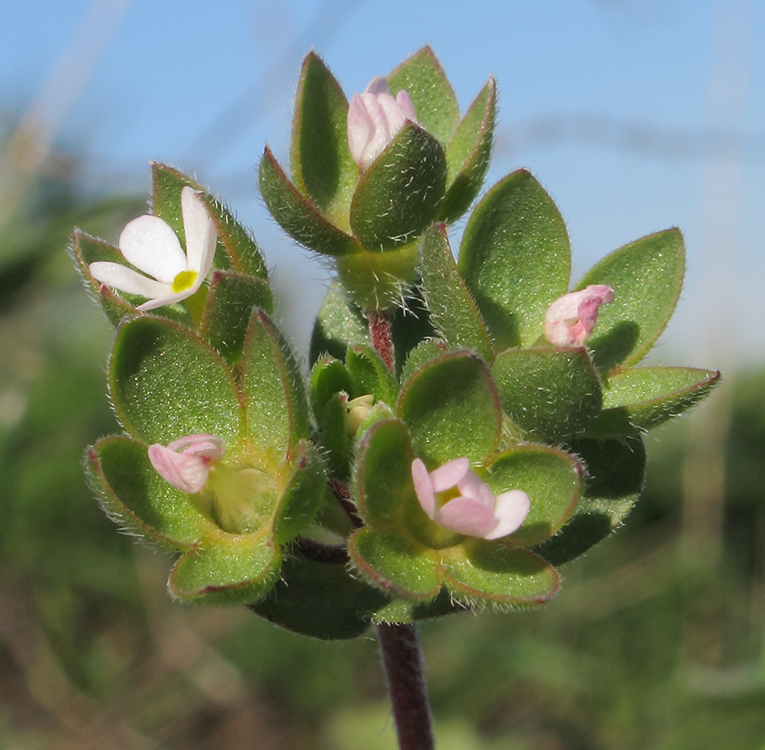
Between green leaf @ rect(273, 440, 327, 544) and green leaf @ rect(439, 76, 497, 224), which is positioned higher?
green leaf @ rect(439, 76, 497, 224)

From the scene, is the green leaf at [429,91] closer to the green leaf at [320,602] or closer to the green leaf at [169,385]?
the green leaf at [169,385]

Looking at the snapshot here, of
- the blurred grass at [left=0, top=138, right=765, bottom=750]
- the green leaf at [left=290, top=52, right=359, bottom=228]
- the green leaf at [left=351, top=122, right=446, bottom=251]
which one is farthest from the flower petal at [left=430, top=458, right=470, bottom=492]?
the blurred grass at [left=0, top=138, right=765, bottom=750]

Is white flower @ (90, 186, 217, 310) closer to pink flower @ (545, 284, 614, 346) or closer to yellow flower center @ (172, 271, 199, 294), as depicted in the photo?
yellow flower center @ (172, 271, 199, 294)

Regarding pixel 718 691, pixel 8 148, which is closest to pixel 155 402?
pixel 718 691

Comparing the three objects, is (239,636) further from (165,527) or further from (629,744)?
(165,527)

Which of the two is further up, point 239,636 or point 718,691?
point 718,691

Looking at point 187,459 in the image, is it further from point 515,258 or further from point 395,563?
point 515,258

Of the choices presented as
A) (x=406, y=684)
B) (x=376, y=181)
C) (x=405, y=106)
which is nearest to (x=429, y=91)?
(x=405, y=106)
